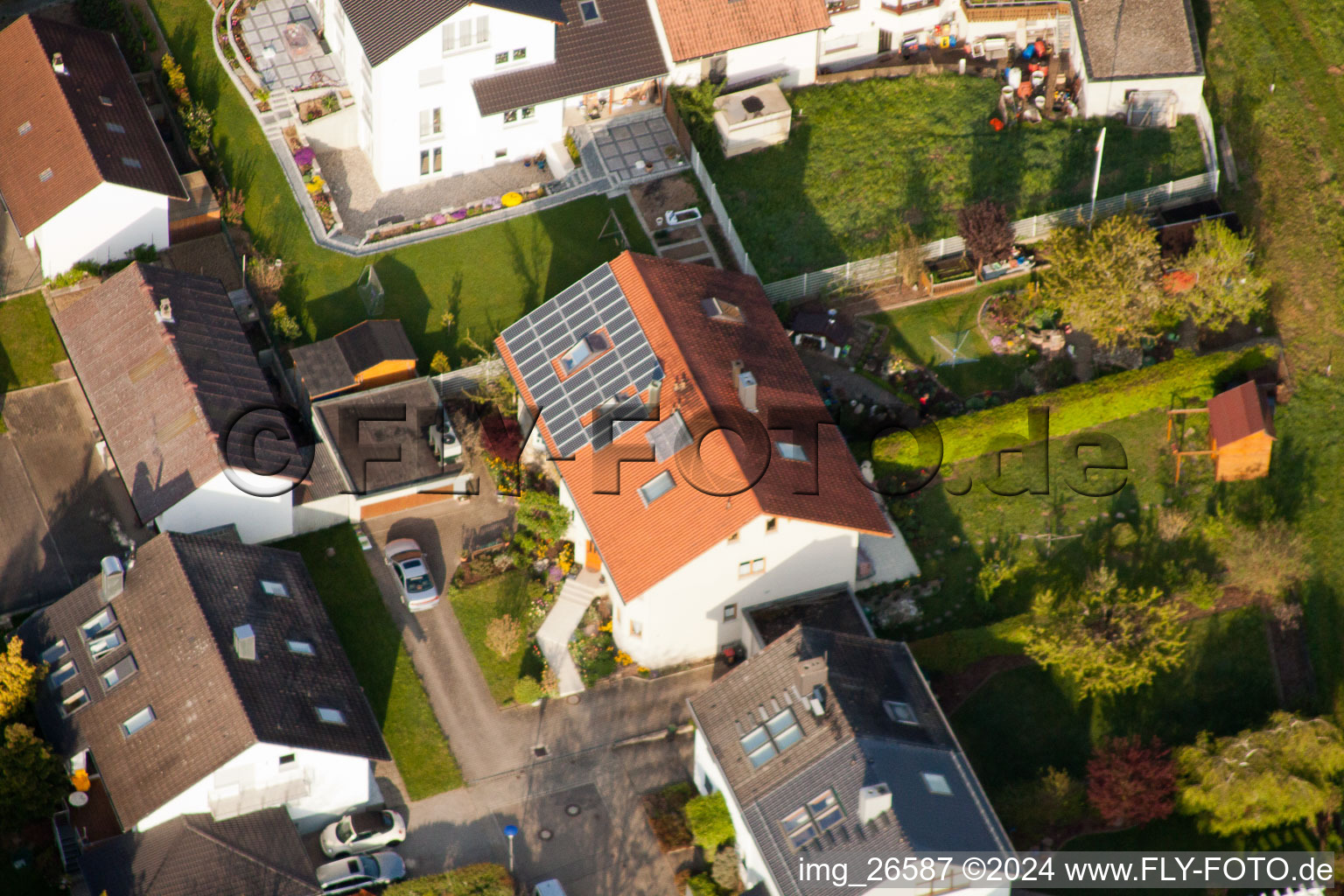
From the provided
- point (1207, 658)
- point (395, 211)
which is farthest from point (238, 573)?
point (1207, 658)

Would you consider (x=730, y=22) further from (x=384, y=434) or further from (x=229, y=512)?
(x=229, y=512)

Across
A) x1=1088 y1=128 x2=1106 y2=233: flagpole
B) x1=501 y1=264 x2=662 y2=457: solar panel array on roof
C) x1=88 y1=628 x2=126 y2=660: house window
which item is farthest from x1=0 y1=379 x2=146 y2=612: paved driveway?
x1=1088 y1=128 x2=1106 y2=233: flagpole

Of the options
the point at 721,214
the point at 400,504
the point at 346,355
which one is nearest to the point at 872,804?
the point at 400,504

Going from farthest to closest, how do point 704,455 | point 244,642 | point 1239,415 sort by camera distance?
point 1239,415
point 704,455
point 244,642

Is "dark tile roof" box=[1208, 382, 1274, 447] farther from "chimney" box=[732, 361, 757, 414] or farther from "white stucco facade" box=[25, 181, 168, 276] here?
"white stucco facade" box=[25, 181, 168, 276]

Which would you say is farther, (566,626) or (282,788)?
(566,626)

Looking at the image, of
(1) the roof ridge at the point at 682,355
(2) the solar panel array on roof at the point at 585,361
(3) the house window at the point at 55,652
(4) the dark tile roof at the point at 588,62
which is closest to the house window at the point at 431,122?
(4) the dark tile roof at the point at 588,62
